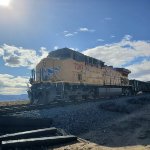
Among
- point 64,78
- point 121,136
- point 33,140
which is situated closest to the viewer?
point 33,140

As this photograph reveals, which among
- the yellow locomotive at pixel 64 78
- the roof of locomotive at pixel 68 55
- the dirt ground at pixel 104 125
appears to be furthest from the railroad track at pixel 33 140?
the roof of locomotive at pixel 68 55

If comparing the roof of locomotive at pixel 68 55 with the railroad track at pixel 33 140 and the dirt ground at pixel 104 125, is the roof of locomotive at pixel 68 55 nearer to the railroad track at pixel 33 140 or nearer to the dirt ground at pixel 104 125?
the dirt ground at pixel 104 125

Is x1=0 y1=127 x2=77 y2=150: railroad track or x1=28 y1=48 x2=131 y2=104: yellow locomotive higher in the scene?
x1=28 y1=48 x2=131 y2=104: yellow locomotive

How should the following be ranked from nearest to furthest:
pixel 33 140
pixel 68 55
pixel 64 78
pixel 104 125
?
pixel 33 140 → pixel 104 125 → pixel 64 78 → pixel 68 55

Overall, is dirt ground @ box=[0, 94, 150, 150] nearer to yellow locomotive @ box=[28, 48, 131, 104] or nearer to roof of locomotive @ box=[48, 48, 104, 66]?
yellow locomotive @ box=[28, 48, 131, 104]

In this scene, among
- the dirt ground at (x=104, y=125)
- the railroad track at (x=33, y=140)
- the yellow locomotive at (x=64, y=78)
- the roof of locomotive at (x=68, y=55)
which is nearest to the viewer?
the railroad track at (x=33, y=140)

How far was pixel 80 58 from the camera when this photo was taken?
20156 mm

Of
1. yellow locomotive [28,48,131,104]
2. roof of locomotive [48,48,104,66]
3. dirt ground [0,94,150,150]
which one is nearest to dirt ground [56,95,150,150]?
dirt ground [0,94,150,150]

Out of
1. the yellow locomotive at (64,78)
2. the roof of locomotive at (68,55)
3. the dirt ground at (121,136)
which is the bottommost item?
the dirt ground at (121,136)

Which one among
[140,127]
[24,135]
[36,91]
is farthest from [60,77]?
[24,135]

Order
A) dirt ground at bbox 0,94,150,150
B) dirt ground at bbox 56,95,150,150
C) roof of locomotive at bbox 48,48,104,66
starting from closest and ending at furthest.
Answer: dirt ground at bbox 56,95,150,150
dirt ground at bbox 0,94,150,150
roof of locomotive at bbox 48,48,104,66

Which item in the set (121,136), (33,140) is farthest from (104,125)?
(33,140)

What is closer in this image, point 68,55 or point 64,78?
point 64,78

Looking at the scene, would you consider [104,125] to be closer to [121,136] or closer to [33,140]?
[121,136]
